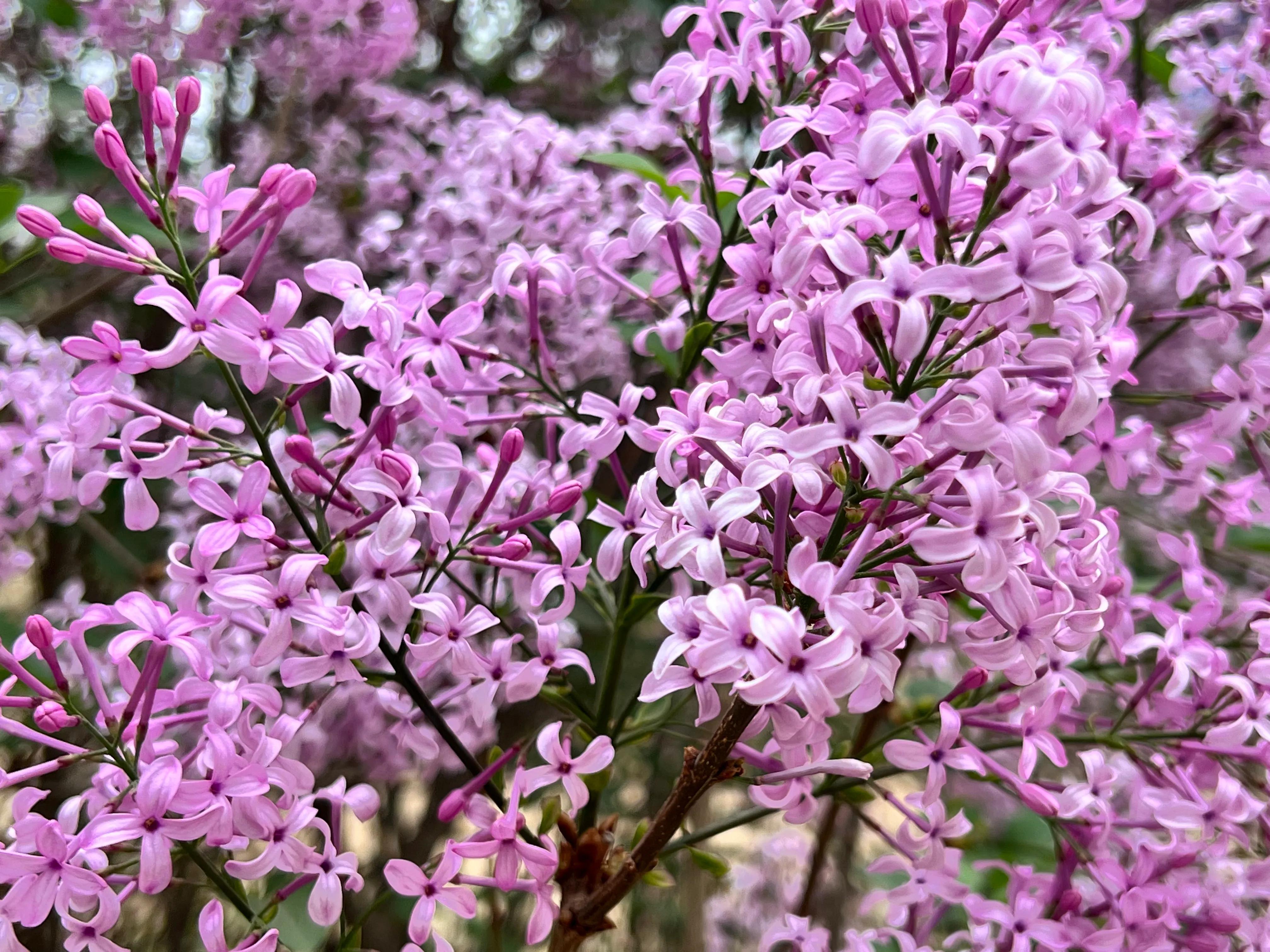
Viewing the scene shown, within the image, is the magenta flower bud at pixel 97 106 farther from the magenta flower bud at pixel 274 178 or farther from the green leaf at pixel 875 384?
the green leaf at pixel 875 384

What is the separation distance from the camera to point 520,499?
0.63m

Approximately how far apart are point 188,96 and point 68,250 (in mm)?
110

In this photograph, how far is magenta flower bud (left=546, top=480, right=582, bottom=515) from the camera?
0.55 meters

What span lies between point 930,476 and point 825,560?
6 centimetres

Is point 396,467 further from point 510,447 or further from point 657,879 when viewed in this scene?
point 657,879

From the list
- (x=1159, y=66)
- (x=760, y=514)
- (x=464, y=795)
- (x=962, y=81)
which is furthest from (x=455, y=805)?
(x=1159, y=66)

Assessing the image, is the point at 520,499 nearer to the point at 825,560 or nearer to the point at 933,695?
the point at 825,560

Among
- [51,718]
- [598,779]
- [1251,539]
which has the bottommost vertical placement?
[1251,539]

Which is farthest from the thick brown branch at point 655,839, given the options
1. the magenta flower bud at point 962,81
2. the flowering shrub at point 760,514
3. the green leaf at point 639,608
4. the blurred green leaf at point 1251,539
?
the blurred green leaf at point 1251,539

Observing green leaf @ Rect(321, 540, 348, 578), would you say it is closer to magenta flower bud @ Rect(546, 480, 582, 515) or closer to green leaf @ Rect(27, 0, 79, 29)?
magenta flower bud @ Rect(546, 480, 582, 515)

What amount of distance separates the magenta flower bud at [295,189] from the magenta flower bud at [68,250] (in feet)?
0.31

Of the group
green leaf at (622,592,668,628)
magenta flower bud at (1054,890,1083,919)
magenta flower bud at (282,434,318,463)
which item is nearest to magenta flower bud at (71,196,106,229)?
magenta flower bud at (282,434,318,463)

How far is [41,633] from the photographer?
52cm

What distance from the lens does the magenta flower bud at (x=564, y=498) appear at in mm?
553
